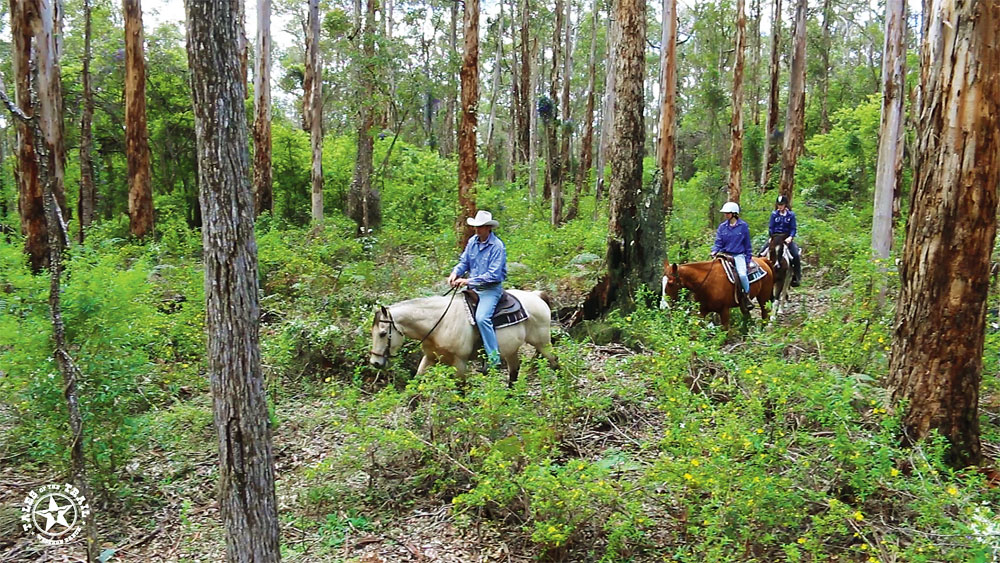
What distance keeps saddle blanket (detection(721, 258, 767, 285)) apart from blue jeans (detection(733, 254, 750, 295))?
0.08 m

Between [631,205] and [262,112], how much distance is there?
454 inches

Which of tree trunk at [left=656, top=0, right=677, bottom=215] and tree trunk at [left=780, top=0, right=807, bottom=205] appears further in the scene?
tree trunk at [left=780, top=0, right=807, bottom=205]

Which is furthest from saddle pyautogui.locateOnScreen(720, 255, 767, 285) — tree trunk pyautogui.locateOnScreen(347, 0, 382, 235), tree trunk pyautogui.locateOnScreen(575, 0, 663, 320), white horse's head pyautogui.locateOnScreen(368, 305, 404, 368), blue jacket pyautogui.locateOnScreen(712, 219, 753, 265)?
tree trunk pyautogui.locateOnScreen(347, 0, 382, 235)

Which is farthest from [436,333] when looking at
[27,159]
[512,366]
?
[27,159]

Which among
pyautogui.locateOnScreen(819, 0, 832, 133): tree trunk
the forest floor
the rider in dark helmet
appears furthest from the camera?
pyautogui.locateOnScreen(819, 0, 832, 133): tree trunk

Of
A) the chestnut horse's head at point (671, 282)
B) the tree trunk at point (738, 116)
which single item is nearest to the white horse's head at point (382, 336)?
the chestnut horse's head at point (671, 282)

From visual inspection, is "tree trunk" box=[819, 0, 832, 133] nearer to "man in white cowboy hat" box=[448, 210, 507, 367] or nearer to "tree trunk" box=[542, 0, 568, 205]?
"tree trunk" box=[542, 0, 568, 205]

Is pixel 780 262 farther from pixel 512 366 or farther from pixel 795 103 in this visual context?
pixel 795 103

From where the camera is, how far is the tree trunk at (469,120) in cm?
1329

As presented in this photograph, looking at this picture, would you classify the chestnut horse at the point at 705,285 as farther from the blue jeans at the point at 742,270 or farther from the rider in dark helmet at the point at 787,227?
the rider in dark helmet at the point at 787,227

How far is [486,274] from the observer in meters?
7.00

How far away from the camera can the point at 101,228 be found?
568 inches

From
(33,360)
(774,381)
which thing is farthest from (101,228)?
(774,381)

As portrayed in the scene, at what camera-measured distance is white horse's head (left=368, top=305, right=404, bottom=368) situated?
6645 mm
